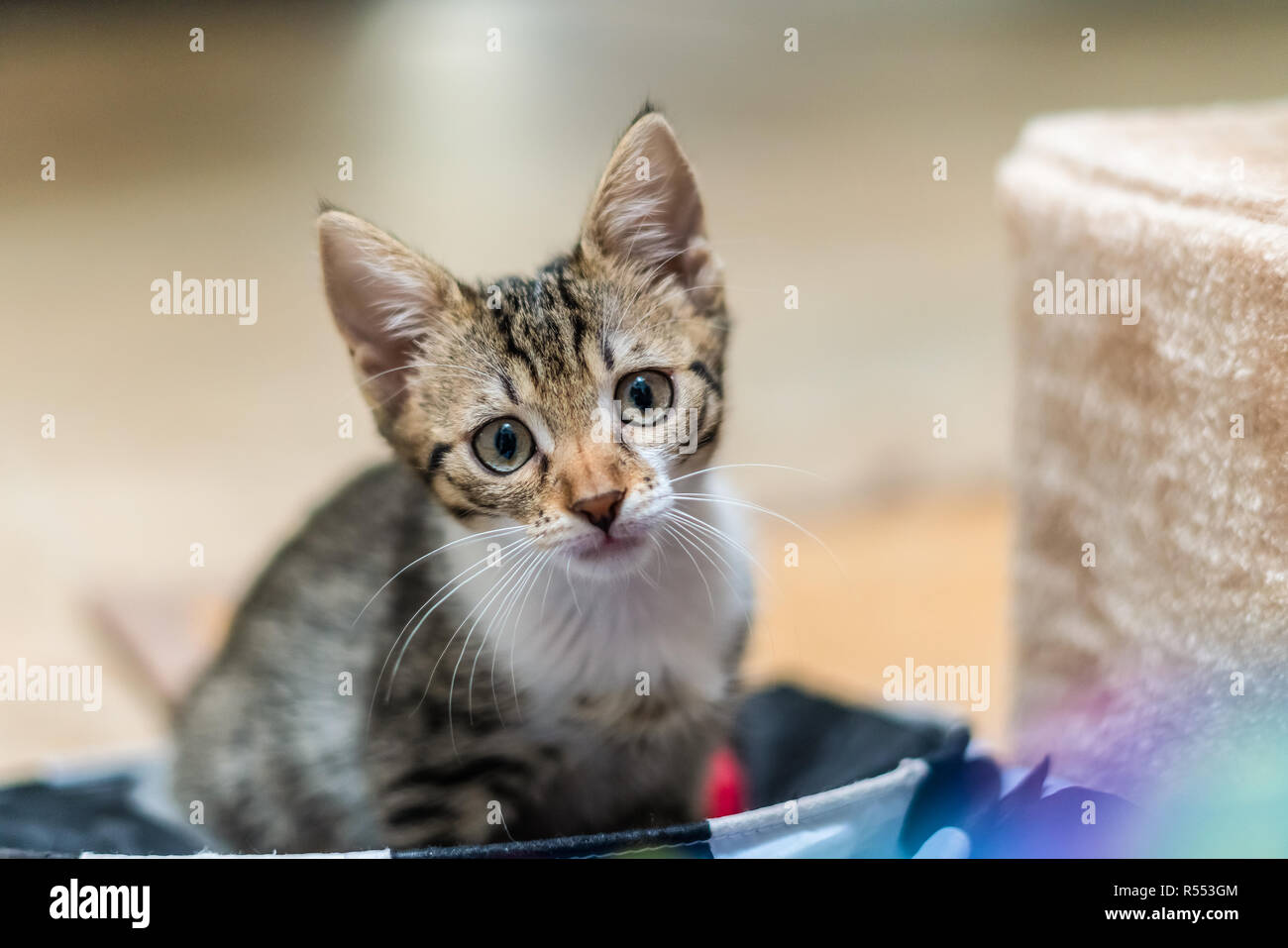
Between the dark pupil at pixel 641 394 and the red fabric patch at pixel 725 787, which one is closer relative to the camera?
the dark pupil at pixel 641 394

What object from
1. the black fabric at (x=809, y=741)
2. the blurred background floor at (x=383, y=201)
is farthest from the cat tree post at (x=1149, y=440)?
the blurred background floor at (x=383, y=201)

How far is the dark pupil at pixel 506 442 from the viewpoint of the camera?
1011 mm

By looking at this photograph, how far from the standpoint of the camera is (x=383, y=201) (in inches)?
59.1

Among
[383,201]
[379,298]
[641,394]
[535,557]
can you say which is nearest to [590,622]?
[535,557]

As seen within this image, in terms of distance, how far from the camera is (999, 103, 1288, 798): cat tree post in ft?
3.12

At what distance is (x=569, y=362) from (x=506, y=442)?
3.8 inches

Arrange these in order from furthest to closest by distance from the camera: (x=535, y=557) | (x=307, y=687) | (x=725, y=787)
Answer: (x=725, y=787) < (x=307, y=687) < (x=535, y=557)

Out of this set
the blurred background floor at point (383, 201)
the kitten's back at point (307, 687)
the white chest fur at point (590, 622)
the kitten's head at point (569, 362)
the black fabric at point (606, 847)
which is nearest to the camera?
the black fabric at point (606, 847)

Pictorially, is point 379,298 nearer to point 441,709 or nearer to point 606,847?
point 441,709

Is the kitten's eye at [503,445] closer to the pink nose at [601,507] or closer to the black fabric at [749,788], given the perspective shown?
the pink nose at [601,507]

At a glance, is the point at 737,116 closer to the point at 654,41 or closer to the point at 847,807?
the point at 654,41

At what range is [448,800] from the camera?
1.09 metres

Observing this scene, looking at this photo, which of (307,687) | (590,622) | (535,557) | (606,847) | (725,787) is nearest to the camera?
(606,847)
